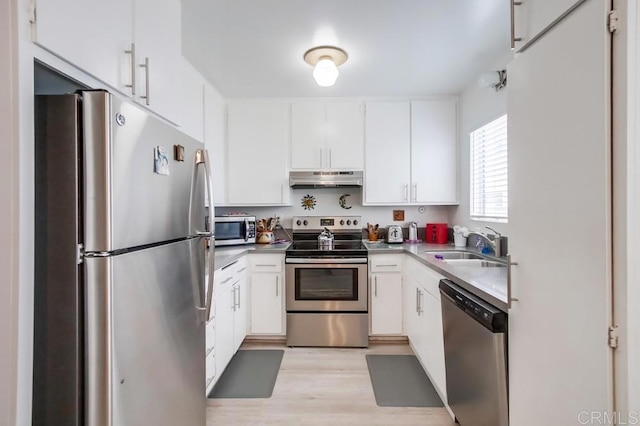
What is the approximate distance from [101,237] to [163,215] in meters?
0.29

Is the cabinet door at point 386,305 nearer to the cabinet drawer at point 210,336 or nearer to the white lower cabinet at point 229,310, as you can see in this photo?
the white lower cabinet at point 229,310

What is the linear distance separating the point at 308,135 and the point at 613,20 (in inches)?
101

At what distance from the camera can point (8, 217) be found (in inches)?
29.5

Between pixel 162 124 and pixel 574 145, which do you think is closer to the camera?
pixel 574 145

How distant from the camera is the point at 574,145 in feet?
2.85

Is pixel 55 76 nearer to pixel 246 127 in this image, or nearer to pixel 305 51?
pixel 305 51

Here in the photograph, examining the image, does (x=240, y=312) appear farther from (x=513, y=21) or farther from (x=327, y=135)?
(x=513, y=21)

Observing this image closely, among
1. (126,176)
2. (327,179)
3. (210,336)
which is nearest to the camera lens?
(126,176)

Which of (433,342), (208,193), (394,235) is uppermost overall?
(208,193)

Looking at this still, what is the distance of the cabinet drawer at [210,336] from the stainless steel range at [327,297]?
2.96 ft

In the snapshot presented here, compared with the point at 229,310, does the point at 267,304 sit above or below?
below

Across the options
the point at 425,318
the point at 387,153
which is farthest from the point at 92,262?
the point at 387,153

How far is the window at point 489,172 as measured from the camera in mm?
2369

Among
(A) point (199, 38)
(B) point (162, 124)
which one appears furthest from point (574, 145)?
(A) point (199, 38)
